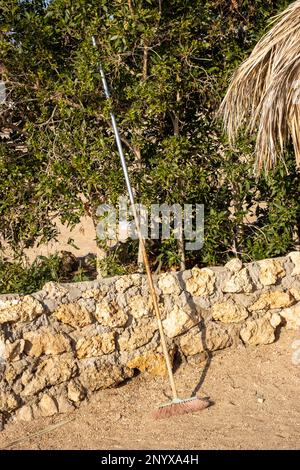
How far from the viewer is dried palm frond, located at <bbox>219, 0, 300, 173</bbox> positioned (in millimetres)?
6074

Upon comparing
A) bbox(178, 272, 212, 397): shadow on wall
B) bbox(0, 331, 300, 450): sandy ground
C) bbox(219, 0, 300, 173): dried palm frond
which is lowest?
bbox(0, 331, 300, 450): sandy ground

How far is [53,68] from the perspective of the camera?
6.89 m

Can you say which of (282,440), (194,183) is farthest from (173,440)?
(194,183)

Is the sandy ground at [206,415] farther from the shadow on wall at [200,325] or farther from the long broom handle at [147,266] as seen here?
the long broom handle at [147,266]

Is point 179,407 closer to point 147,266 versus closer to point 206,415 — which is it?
point 206,415

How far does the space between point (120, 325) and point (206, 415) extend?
3.43 feet

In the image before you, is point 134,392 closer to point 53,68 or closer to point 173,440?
point 173,440

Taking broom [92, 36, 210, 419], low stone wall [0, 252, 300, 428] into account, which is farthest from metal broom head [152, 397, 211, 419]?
low stone wall [0, 252, 300, 428]

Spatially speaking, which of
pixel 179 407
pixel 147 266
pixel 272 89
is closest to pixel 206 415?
pixel 179 407

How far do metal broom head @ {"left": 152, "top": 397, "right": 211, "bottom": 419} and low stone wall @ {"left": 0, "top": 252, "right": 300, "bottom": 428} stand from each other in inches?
22.4

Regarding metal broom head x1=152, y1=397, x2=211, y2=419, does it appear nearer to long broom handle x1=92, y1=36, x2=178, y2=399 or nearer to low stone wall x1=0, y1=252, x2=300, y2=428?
long broom handle x1=92, y1=36, x2=178, y2=399

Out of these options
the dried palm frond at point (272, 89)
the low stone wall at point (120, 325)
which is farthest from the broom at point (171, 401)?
the dried palm frond at point (272, 89)

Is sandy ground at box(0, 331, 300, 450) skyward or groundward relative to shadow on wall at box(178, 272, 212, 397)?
groundward

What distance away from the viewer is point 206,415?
6.02 meters
